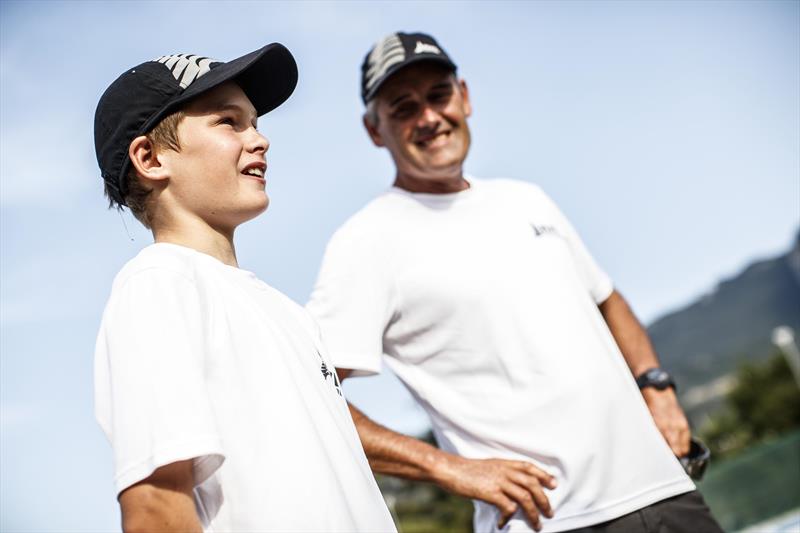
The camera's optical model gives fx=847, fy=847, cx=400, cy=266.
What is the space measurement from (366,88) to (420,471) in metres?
1.59

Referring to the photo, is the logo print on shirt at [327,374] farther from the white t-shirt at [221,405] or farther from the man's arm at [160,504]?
the man's arm at [160,504]

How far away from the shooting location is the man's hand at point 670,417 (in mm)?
3176

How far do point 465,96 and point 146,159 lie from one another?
1.96 metres

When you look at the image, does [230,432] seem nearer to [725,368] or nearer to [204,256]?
[204,256]

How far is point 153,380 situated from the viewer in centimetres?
154

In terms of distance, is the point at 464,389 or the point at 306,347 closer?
the point at 306,347

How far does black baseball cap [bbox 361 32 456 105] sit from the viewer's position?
3.34 metres

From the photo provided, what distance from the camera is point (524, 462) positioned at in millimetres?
2744

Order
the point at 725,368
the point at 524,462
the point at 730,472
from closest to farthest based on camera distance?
the point at 524,462 < the point at 730,472 < the point at 725,368

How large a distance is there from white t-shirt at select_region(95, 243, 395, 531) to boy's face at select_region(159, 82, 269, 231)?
166 millimetres

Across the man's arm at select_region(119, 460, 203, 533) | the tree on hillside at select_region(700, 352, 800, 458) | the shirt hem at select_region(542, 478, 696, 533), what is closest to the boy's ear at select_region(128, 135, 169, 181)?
the man's arm at select_region(119, 460, 203, 533)

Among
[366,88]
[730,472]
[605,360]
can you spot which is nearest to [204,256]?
[605,360]

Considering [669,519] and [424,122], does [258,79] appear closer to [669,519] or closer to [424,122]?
[424,122]

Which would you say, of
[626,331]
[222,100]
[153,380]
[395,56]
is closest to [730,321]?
[626,331]
